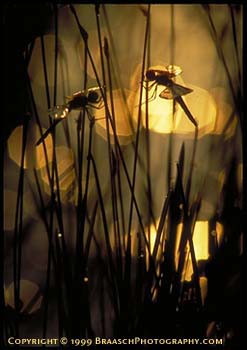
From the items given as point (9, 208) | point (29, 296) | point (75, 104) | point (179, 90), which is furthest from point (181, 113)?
point (29, 296)

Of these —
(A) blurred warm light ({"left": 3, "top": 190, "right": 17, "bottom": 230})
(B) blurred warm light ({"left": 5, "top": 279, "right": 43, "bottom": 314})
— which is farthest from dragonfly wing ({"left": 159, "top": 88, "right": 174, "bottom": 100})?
(B) blurred warm light ({"left": 5, "top": 279, "right": 43, "bottom": 314})

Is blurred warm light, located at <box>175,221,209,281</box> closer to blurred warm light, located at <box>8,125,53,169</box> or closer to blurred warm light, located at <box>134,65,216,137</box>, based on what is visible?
blurred warm light, located at <box>134,65,216,137</box>

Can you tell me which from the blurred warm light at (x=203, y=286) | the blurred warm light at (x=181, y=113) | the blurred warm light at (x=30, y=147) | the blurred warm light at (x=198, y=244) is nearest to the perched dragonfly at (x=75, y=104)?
the blurred warm light at (x=30, y=147)

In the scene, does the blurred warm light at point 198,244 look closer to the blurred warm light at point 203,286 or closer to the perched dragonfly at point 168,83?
the blurred warm light at point 203,286

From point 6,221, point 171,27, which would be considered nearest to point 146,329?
A: point 6,221

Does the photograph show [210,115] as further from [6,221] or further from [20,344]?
[20,344]

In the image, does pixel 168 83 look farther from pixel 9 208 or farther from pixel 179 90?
pixel 9 208
